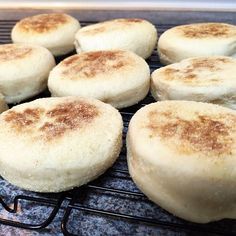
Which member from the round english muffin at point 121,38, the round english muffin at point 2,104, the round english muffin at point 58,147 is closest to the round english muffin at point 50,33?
the round english muffin at point 121,38

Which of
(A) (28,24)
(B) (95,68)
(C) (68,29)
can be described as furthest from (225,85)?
(A) (28,24)

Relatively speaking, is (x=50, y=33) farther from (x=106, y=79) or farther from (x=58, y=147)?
(x=58, y=147)

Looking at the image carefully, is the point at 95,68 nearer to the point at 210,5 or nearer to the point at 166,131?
the point at 166,131

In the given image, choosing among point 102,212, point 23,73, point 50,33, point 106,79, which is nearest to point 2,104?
point 23,73

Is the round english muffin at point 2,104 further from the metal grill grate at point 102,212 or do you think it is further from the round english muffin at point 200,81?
the round english muffin at point 200,81

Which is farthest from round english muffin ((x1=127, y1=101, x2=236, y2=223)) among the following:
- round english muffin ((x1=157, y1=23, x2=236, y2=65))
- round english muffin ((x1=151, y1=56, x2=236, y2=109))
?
round english muffin ((x1=157, y1=23, x2=236, y2=65))

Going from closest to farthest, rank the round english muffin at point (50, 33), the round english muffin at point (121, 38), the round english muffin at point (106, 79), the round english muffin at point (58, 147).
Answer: the round english muffin at point (58, 147) → the round english muffin at point (106, 79) → the round english muffin at point (121, 38) → the round english muffin at point (50, 33)
